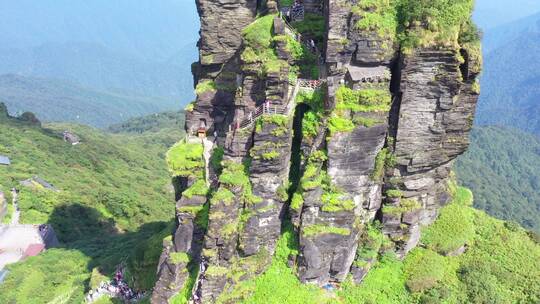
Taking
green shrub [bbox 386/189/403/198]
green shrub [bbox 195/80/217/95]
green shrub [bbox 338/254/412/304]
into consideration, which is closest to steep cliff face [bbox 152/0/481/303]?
green shrub [bbox 386/189/403/198]

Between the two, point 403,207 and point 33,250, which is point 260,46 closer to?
point 403,207

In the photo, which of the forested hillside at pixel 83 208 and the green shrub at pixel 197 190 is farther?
the forested hillside at pixel 83 208

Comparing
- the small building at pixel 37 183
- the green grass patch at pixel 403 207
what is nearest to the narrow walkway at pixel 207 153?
Answer: the green grass patch at pixel 403 207

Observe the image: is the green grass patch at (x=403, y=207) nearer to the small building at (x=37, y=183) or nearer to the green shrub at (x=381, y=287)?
the green shrub at (x=381, y=287)

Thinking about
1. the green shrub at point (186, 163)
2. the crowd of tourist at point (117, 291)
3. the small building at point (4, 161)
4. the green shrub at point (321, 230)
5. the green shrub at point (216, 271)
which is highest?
the green shrub at point (186, 163)

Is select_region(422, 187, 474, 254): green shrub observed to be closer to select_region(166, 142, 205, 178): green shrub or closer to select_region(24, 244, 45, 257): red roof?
select_region(166, 142, 205, 178): green shrub

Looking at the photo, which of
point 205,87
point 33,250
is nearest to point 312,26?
point 205,87
